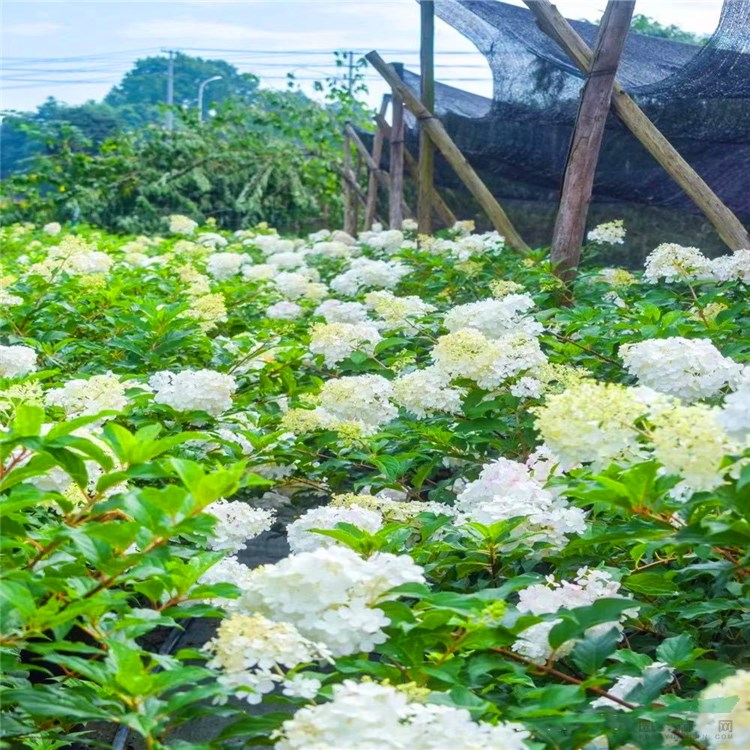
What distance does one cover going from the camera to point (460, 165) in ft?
17.8

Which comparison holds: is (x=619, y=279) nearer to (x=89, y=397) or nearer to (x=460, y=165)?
(x=460, y=165)

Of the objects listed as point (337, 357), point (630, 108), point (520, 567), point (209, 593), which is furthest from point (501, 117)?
point (209, 593)

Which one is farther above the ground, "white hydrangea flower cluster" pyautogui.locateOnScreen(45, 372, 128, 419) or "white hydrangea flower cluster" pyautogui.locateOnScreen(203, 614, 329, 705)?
"white hydrangea flower cluster" pyautogui.locateOnScreen(203, 614, 329, 705)

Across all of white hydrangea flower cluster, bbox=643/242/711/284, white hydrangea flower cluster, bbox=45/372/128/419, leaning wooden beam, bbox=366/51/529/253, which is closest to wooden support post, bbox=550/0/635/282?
leaning wooden beam, bbox=366/51/529/253

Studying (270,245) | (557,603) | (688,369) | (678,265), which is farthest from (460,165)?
(557,603)

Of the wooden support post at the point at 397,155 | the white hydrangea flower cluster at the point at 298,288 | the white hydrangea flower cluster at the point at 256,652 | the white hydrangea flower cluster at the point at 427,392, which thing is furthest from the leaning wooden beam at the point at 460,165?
the white hydrangea flower cluster at the point at 256,652

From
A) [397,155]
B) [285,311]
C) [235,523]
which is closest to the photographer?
[235,523]

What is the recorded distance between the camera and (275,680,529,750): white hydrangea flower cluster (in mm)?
982

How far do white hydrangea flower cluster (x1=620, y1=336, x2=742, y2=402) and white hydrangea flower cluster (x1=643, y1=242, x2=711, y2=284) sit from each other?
154cm

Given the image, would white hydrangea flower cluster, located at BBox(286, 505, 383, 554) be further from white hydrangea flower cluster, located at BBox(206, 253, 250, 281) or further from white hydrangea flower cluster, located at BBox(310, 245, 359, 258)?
white hydrangea flower cluster, located at BBox(310, 245, 359, 258)

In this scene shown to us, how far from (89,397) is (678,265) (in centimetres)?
200

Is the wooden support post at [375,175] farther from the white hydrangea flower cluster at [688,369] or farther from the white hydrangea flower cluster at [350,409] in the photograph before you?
the white hydrangea flower cluster at [688,369]

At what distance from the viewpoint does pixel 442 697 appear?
1.11 meters

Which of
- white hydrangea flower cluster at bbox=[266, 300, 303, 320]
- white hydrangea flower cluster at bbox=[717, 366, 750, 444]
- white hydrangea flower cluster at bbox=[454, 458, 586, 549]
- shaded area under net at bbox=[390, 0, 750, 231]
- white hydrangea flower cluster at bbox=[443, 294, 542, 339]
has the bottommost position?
white hydrangea flower cluster at bbox=[266, 300, 303, 320]
